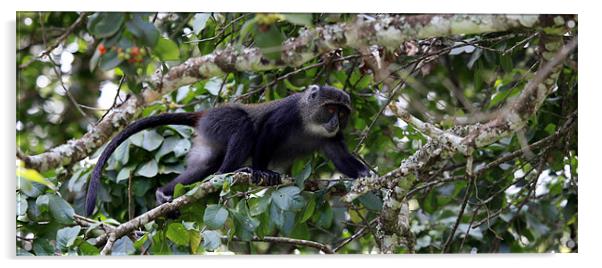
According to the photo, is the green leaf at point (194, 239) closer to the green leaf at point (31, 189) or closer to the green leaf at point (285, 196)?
the green leaf at point (285, 196)

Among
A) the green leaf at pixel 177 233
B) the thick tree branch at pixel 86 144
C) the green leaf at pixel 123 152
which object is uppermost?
the thick tree branch at pixel 86 144

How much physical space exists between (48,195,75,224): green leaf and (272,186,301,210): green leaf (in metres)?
1.00

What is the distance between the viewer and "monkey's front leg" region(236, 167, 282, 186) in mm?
4844

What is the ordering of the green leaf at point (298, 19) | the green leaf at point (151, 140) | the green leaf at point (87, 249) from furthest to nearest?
the green leaf at point (151, 140)
the green leaf at point (87, 249)
the green leaf at point (298, 19)

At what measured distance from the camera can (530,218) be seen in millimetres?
5379

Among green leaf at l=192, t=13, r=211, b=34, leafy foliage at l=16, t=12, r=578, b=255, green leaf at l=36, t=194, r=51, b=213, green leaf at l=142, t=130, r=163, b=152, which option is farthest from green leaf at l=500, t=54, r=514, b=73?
green leaf at l=36, t=194, r=51, b=213

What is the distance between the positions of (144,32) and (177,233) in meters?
1.13

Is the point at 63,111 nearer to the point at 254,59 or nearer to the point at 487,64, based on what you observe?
the point at 254,59

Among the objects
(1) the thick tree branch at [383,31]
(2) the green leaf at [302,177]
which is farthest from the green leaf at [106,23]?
(2) the green leaf at [302,177]

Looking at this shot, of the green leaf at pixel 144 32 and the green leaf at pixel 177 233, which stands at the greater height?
the green leaf at pixel 144 32

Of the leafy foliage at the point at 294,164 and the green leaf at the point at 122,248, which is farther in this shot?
the green leaf at the point at 122,248

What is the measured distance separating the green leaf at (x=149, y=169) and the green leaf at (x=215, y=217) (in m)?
0.89

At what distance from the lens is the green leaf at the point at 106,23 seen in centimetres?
362

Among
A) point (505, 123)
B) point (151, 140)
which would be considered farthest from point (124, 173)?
point (505, 123)
